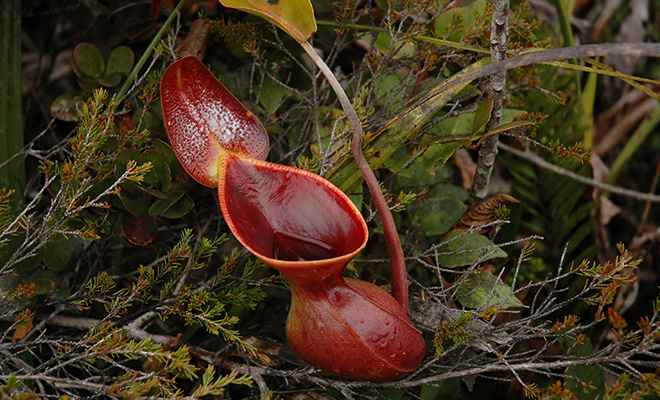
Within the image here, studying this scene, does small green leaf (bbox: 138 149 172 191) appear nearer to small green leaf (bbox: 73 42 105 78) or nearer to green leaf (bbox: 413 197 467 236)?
small green leaf (bbox: 73 42 105 78)

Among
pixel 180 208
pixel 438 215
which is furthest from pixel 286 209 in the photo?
pixel 438 215

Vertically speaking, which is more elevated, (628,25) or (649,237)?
(628,25)

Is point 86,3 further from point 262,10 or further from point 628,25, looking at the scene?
point 628,25

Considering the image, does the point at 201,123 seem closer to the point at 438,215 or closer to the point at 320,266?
the point at 320,266

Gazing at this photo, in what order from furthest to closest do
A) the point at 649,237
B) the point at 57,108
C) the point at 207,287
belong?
the point at 649,237 → the point at 57,108 → the point at 207,287

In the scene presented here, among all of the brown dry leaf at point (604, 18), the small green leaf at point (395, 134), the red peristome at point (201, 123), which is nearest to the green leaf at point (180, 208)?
the red peristome at point (201, 123)

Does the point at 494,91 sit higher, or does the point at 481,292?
the point at 494,91

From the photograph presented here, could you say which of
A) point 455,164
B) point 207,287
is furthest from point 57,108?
point 455,164

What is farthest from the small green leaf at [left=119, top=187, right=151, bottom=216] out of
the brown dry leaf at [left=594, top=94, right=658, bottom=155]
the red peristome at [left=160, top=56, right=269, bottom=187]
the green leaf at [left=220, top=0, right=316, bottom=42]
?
the brown dry leaf at [left=594, top=94, right=658, bottom=155]
